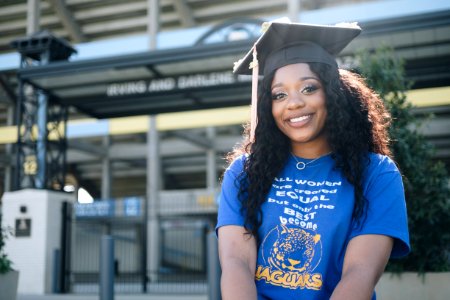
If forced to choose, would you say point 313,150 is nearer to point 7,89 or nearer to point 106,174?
point 106,174

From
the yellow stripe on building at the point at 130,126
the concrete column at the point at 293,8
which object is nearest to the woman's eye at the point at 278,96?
the concrete column at the point at 293,8

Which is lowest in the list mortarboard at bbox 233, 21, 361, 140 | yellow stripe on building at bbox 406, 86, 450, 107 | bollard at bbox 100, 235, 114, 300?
bollard at bbox 100, 235, 114, 300

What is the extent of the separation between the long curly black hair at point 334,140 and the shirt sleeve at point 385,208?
3 cm

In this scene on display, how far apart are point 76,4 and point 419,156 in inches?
1028

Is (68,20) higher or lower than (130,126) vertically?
higher

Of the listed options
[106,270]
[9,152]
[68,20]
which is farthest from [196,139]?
[106,270]

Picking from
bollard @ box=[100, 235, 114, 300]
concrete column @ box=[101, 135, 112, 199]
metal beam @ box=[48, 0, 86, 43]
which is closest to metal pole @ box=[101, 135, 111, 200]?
concrete column @ box=[101, 135, 112, 199]

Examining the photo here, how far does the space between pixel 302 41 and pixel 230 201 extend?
0.63 meters

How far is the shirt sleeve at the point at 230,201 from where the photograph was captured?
Answer: 1858 mm

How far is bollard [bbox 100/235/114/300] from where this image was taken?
19.7 ft

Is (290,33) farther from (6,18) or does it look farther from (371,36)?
(6,18)

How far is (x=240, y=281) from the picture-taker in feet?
5.62

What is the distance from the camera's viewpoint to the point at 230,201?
6.23 ft

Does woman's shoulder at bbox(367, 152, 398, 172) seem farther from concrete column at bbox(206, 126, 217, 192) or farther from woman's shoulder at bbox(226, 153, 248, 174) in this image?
concrete column at bbox(206, 126, 217, 192)
